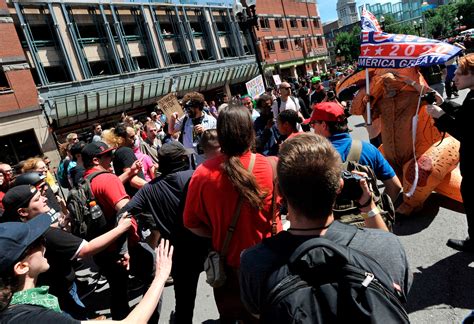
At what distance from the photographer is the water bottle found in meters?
2.98

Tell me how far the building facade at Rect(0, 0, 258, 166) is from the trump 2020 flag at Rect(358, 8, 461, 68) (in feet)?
64.4

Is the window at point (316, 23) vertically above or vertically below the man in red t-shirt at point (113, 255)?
above

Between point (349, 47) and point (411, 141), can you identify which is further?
point (349, 47)

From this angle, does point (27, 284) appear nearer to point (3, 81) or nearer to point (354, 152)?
point (354, 152)

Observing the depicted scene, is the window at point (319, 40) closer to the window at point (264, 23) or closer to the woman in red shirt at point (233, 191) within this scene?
the window at point (264, 23)

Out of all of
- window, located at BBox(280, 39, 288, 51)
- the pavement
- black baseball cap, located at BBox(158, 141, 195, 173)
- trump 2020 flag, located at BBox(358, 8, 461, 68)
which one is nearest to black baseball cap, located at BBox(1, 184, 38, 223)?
black baseball cap, located at BBox(158, 141, 195, 173)

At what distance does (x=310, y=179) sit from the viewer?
1208mm

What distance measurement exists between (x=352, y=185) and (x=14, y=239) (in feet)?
5.21

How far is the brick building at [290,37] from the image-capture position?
38725mm

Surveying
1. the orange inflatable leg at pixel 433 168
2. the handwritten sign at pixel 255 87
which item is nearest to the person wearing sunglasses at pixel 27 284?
the orange inflatable leg at pixel 433 168

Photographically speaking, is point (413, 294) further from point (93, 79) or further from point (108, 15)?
point (108, 15)

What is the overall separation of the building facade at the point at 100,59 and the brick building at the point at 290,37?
8.97 meters

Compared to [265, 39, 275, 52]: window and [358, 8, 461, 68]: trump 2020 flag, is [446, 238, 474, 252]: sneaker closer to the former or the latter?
[358, 8, 461, 68]: trump 2020 flag

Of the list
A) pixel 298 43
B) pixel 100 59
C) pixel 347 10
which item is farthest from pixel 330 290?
pixel 347 10
